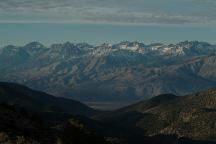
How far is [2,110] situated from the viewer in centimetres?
15400

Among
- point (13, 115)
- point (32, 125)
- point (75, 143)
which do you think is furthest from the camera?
point (13, 115)

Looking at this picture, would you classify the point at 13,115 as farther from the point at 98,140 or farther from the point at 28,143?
the point at 28,143

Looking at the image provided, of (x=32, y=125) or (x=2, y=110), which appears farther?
(x=2, y=110)

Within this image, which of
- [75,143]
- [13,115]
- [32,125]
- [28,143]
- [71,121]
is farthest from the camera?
[13,115]

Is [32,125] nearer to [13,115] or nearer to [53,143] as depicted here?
[13,115]

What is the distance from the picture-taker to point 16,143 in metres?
83.9

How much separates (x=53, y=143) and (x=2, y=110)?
58991 mm

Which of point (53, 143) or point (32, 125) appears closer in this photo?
point (53, 143)

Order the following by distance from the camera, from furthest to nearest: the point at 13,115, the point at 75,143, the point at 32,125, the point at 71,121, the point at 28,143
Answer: the point at 13,115
the point at 32,125
the point at 71,121
the point at 75,143
the point at 28,143

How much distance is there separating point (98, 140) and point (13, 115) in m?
53.3

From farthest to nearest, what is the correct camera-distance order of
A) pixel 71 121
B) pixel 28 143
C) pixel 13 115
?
pixel 13 115, pixel 71 121, pixel 28 143

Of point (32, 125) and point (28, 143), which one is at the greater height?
point (28, 143)

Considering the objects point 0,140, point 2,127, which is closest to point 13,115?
point 2,127

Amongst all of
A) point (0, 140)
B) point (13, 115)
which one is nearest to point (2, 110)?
point (13, 115)
